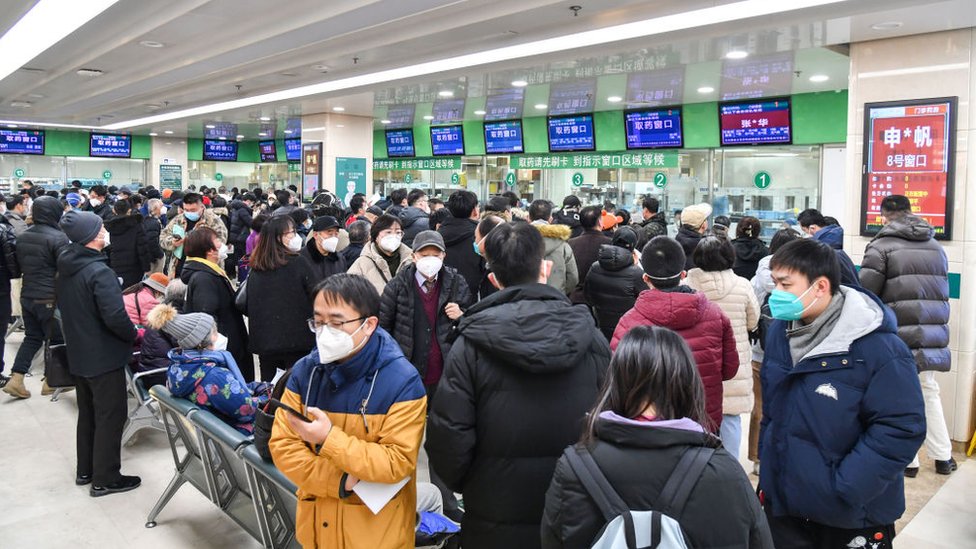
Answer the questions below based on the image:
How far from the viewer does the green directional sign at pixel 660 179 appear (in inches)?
438

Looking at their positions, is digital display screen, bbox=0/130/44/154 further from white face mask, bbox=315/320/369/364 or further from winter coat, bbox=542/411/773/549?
winter coat, bbox=542/411/773/549

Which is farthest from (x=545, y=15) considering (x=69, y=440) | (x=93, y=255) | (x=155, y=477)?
(x=69, y=440)

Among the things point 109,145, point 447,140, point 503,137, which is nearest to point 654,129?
point 503,137

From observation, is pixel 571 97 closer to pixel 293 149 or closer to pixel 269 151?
pixel 293 149

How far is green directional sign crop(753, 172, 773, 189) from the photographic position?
32.9ft

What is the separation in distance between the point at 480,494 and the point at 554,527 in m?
0.56

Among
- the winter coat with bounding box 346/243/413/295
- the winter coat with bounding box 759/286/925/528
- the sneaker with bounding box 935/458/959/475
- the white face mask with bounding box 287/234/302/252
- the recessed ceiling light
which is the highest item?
the recessed ceiling light

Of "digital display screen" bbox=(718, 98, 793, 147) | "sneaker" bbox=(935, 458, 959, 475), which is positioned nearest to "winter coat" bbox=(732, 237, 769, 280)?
"sneaker" bbox=(935, 458, 959, 475)

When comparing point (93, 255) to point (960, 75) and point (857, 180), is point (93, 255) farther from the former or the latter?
point (960, 75)

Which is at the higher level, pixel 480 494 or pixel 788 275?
pixel 788 275

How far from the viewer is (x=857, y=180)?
5.57m

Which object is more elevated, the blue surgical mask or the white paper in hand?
the blue surgical mask

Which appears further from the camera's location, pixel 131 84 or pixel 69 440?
pixel 131 84

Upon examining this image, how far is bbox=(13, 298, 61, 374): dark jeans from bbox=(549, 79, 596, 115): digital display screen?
5.90m
